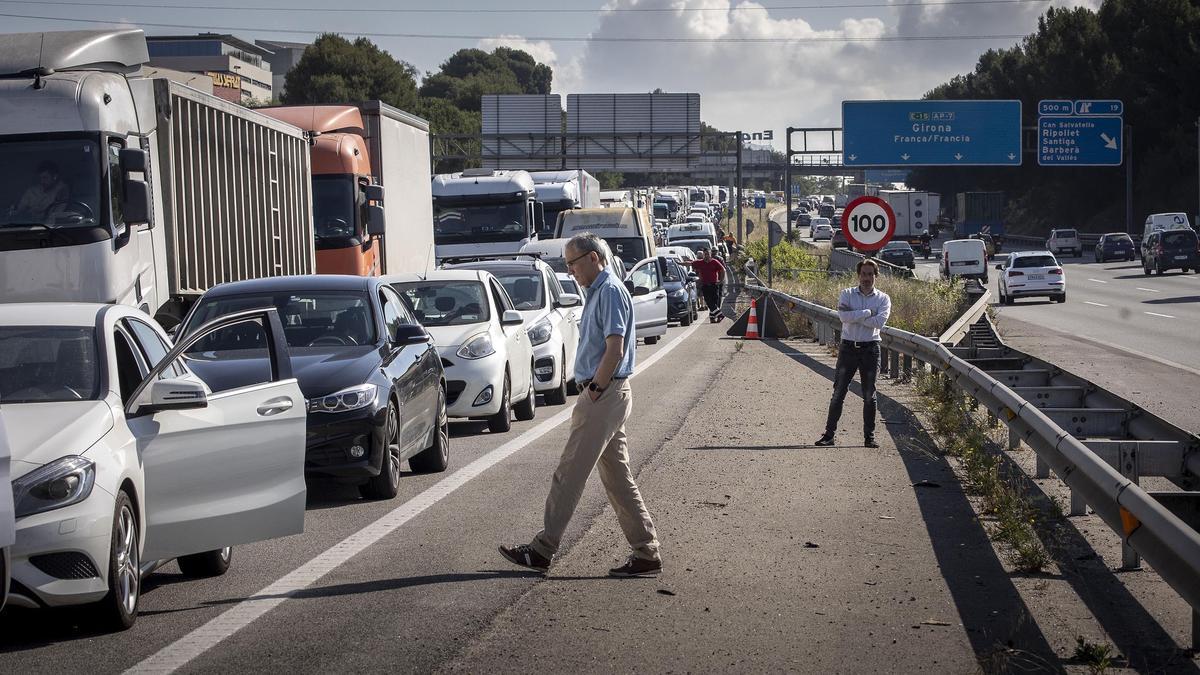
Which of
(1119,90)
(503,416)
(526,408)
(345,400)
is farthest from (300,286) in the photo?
(1119,90)

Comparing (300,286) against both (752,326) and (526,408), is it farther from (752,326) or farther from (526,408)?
(752,326)

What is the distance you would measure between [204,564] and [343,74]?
86384mm

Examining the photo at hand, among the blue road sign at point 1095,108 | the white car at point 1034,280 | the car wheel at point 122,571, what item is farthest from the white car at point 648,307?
the blue road sign at point 1095,108

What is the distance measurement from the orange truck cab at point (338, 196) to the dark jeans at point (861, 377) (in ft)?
33.9

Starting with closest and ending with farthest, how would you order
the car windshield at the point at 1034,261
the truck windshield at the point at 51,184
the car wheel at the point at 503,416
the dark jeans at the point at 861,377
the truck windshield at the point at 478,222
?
the truck windshield at the point at 51,184, the dark jeans at the point at 861,377, the car wheel at the point at 503,416, the truck windshield at the point at 478,222, the car windshield at the point at 1034,261

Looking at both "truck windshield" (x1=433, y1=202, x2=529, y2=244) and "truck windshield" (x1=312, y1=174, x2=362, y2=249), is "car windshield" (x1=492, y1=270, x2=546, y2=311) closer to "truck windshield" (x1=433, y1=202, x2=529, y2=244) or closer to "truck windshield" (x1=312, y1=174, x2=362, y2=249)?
"truck windshield" (x1=312, y1=174, x2=362, y2=249)

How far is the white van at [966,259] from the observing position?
184 feet

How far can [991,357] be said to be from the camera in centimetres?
1642

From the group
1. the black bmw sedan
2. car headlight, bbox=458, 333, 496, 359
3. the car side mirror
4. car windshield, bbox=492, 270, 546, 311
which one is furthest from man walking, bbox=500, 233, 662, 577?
car windshield, bbox=492, 270, 546, 311

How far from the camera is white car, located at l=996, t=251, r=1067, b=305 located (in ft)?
149

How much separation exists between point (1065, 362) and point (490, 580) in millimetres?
17842

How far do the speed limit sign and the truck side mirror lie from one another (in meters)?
6.83

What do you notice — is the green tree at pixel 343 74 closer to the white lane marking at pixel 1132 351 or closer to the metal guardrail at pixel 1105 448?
the white lane marking at pixel 1132 351

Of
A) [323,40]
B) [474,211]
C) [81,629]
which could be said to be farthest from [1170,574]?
[323,40]
